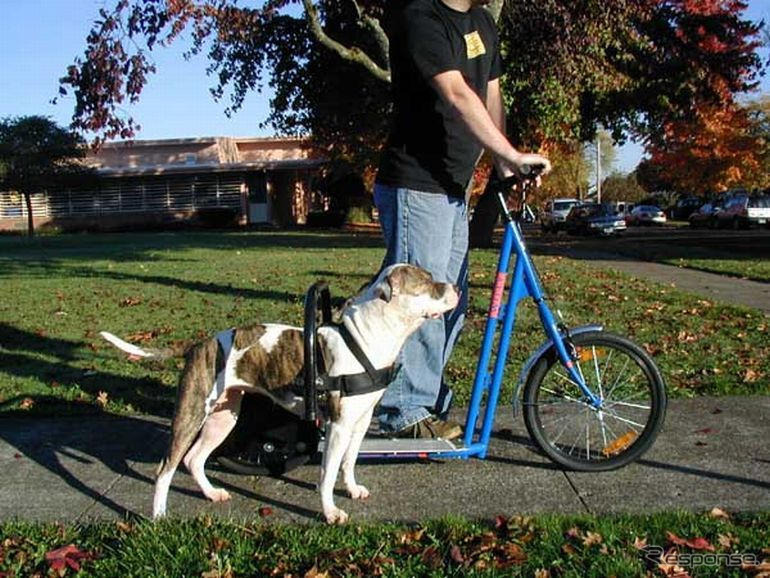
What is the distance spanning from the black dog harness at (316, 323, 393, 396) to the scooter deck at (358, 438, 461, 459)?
0.57 m

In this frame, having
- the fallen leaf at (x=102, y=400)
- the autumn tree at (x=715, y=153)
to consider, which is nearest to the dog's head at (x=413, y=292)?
the fallen leaf at (x=102, y=400)

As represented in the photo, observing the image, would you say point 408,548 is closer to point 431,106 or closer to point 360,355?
point 360,355

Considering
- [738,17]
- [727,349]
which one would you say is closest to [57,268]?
[727,349]

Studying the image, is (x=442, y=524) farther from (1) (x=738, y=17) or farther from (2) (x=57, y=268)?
(1) (x=738, y=17)

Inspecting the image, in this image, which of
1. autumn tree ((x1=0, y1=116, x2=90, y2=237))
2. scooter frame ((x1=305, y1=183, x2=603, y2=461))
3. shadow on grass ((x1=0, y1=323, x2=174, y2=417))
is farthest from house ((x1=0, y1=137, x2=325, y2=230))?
scooter frame ((x1=305, y1=183, x2=603, y2=461))

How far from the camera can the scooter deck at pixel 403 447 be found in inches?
163

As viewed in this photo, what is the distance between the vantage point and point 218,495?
399 centimetres

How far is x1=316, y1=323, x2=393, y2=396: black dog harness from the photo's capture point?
365 centimetres

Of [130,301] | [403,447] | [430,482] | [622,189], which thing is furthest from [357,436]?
[622,189]

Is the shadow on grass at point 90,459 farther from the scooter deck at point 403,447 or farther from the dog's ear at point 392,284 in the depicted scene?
the dog's ear at point 392,284

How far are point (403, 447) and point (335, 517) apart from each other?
67cm

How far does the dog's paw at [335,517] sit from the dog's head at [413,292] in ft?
3.05

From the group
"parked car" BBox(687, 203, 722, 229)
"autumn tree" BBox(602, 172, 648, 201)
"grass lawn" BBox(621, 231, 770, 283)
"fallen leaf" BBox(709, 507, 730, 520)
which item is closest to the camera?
"fallen leaf" BBox(709, 507, 730, 520)

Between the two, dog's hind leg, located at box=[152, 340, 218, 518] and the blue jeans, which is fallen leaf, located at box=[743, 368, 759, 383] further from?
dog's hind leg, located at box=[152, 340, 218, 518]
